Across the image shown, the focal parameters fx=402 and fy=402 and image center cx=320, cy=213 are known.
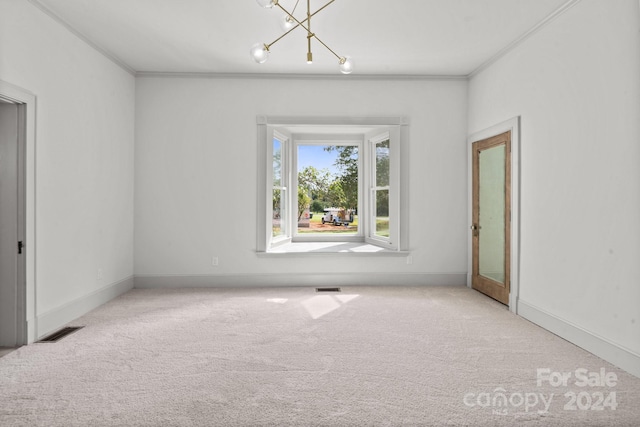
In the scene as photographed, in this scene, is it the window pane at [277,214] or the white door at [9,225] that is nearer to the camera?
the white door at [9,225]

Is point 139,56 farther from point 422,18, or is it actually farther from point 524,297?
point 524,297

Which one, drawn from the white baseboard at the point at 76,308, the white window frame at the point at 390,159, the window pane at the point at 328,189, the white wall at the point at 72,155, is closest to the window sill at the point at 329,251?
the white window frame at the point at 390,159

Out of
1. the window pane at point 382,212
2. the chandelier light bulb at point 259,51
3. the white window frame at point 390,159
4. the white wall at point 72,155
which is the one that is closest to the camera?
the chandelier light bulb at point 259,51

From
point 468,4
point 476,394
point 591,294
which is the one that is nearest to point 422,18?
point 468,4

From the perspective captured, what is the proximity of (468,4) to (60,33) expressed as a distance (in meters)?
3.65

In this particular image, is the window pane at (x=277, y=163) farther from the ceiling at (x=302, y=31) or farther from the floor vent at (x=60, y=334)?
the floor vent at (x=60, y=334)

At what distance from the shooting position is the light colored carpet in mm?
2162

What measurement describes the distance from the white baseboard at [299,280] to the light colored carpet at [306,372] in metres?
0.97

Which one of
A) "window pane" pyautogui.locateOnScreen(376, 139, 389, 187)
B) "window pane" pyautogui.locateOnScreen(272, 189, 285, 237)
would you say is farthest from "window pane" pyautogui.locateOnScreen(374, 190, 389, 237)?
"window pane" pyautogui.locateOnScreen(272, 189, 285, 237)

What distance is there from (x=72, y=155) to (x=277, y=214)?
270 cm

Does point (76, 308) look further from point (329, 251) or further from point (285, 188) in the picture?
point (285, 188)

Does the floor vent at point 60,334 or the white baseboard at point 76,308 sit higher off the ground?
the white baseboard at point 76,308

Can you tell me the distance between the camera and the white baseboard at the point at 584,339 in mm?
2750

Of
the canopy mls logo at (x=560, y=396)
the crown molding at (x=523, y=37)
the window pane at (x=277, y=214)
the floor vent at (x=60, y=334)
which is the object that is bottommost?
the canopy mls logo at (x=560, y=396)
